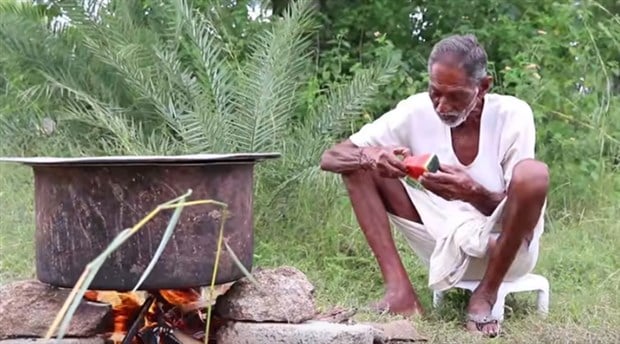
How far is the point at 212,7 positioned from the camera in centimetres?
558

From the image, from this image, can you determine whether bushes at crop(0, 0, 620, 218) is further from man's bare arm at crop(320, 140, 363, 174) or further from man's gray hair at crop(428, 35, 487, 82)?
man's gray hair at crop(428, 35, 487, 82)

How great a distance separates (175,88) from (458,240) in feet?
6.34

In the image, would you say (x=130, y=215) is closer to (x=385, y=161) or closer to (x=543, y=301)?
(x=385, y=161)

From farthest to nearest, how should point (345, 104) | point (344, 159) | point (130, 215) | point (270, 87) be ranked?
1. point (345, 104)
2. point (270, 87)
3. point (344, 159)
4. point (130, 215)

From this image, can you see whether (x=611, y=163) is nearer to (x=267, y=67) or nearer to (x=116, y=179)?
Result: (x=267, y=67)

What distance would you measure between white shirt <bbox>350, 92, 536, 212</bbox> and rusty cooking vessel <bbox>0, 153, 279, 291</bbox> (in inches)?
42.7

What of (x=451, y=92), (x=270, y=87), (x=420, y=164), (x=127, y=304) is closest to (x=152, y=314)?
(x=127, y=304)

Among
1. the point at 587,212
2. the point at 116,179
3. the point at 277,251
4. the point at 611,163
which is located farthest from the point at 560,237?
the point at 116,179

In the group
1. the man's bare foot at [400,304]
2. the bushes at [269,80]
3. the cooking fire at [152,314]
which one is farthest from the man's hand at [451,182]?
the bushes at [269,80]

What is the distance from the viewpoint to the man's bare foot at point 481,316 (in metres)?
2.91

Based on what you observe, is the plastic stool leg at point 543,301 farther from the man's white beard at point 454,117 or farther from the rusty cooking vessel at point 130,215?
the rusty cooking vessel at point 130,215

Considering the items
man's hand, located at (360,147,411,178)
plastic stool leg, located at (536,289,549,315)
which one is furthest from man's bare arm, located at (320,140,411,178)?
plastic stool leg, located at (536,289,549,315)

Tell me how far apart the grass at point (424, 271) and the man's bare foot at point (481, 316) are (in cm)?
5

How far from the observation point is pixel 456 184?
9.37 ft
